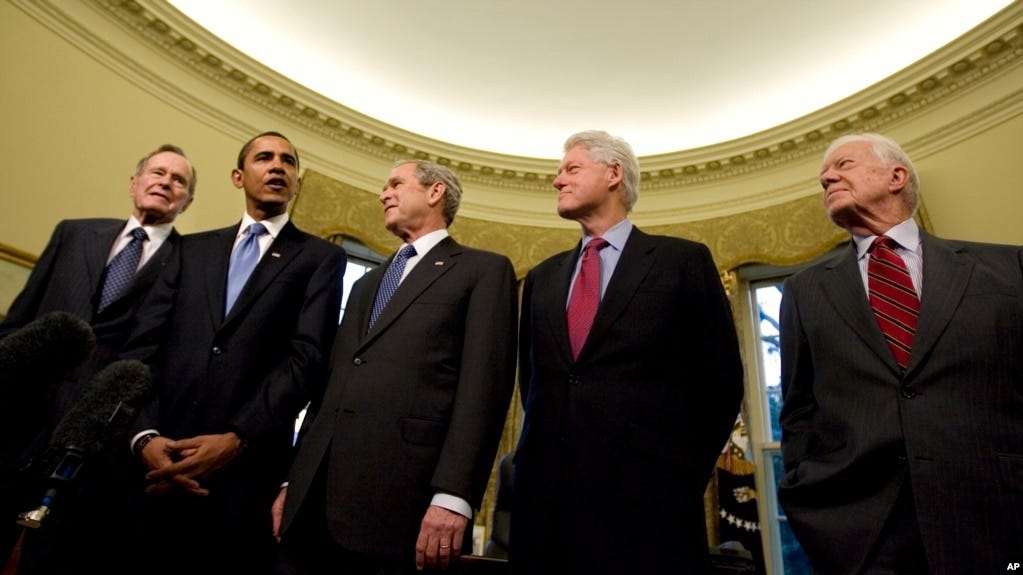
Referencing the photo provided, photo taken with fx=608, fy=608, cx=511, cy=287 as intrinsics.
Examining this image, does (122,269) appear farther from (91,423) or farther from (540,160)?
(540,160)

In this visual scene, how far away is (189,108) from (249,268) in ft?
12.8

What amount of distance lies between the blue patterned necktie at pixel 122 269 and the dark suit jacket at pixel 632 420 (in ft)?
4.41

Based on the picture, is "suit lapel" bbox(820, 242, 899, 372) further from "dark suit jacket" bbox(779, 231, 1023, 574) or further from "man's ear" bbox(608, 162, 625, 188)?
"man's ear" bbox(608, 162, 625, 188)

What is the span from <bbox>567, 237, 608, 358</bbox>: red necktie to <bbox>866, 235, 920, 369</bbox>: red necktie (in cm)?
74

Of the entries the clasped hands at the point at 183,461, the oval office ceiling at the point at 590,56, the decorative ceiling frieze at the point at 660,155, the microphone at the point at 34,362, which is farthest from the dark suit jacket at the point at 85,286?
the oval office ceiling at the point at 590,56

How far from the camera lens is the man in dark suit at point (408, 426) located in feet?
4.54

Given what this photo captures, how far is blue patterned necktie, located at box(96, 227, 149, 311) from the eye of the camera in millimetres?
1930

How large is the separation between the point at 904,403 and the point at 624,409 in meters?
0.64

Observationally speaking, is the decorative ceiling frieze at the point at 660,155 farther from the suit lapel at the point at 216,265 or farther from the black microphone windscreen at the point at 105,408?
the black microphone windscreen at the point at 105,408

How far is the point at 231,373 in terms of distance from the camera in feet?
5.41

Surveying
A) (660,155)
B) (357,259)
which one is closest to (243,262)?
(357,259)

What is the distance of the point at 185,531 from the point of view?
1.48 m

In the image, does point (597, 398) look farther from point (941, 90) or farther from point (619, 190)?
point (941, 90)

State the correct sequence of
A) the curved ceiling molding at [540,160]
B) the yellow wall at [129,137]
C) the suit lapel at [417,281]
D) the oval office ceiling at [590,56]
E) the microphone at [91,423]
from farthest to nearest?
1. the oval office ceiling at [590,56]
2. the curved ceiling molding at [540,160]
3. the yellow wall at [129,137]
4. the suit lapel at [417,281]
5. the microphone at [91,423]
